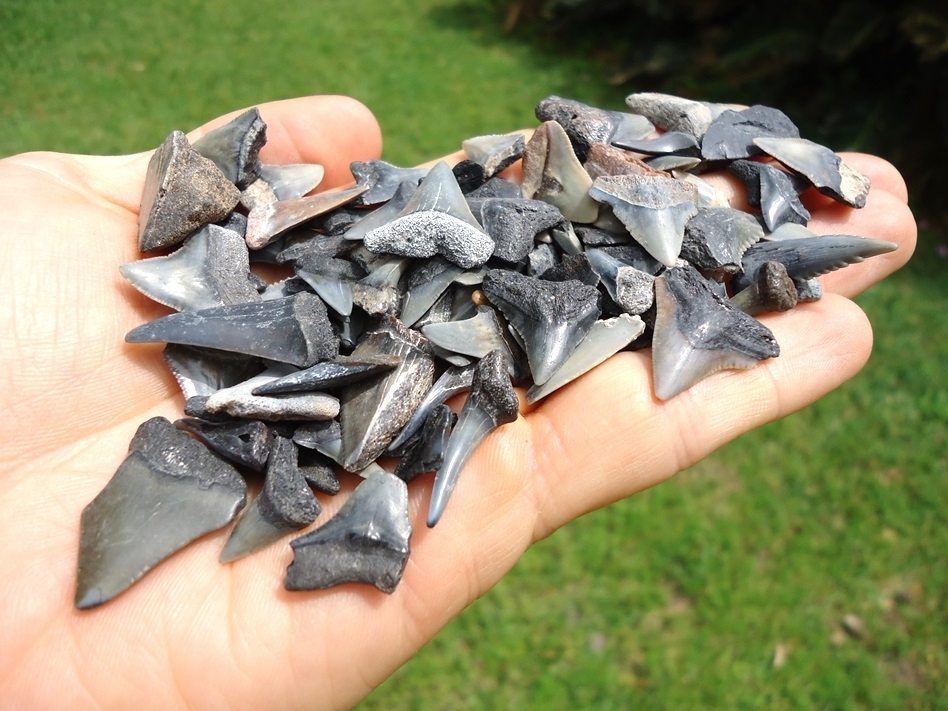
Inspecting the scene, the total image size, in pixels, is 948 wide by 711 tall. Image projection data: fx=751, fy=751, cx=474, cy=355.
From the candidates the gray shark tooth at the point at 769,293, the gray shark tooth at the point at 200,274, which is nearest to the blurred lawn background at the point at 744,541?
the gray shark tooth at the point at 200,274

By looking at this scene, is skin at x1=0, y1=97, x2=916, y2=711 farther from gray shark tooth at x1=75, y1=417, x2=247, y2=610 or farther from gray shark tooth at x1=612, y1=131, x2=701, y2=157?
gray shark tooth at x1=612, y1=131, x2=701, y2=157

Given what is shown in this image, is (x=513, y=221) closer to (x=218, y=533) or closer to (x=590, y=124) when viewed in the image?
(x=590, y=124)

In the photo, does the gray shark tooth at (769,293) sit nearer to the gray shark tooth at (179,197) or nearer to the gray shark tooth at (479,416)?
the gray shark tooth at (479,416)

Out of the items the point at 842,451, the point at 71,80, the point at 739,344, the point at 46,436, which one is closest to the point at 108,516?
the point at 46,436

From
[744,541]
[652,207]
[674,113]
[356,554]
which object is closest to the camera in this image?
[356,554]

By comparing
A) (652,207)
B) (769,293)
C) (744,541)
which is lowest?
(744,541)

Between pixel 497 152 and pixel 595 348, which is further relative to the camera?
pixel 497 152

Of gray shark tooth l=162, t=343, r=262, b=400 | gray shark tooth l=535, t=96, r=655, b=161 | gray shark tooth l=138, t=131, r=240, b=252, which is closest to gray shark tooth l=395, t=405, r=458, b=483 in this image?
gray shark tooth l=162, t=343, r=262, b=400

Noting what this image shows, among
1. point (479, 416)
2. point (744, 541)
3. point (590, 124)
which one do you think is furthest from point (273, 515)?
point (744, 541)
